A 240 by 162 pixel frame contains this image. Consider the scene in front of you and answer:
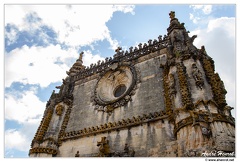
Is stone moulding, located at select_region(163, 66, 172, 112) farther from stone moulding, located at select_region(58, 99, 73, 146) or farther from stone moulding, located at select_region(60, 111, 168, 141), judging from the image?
stone moulding, located at select_region(58, 99, 73, 146)

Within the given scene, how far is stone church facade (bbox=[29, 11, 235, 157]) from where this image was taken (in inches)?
298

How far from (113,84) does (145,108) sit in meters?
4.04

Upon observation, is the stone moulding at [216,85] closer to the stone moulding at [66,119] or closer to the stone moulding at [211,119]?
Result: the stone moulding at [211,119]

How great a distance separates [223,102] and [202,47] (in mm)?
3952

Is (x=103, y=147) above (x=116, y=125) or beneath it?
beneath

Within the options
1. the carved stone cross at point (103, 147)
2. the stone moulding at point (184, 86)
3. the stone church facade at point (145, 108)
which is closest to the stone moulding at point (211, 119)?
the stone church facade at point (145, 108)

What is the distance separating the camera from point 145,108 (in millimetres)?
10477

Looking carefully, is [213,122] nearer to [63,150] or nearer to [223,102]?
[223,102]

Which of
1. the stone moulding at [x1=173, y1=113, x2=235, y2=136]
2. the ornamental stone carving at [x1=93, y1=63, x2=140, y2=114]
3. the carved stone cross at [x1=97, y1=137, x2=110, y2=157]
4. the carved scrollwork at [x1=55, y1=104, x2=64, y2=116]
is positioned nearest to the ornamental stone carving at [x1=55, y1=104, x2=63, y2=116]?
the carved scrollwork at [x1=55, y1=104, x2=64, y2=116]

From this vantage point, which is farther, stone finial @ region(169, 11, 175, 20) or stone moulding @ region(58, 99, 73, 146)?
stone finial @ region(169, 11, 175, 20)

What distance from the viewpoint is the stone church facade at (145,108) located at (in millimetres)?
7565

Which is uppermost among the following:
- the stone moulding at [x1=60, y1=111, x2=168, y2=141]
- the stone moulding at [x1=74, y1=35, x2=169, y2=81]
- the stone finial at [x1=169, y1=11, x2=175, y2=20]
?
the stone finial at [x1=169, y1=11, x2=175, y2=20]

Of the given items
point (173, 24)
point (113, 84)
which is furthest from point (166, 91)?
point (173, 24)

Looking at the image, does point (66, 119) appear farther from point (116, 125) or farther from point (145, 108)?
point (145, 108)
